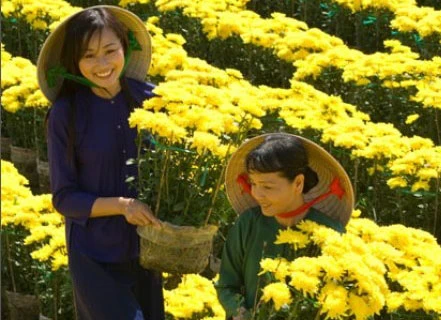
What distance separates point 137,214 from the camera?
12.3 ft

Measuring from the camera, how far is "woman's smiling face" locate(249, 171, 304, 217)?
3.48 meters

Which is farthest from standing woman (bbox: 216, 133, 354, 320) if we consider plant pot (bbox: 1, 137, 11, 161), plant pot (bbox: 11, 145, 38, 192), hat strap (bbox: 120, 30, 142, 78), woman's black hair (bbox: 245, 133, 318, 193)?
plant pot (bbox: 1, 137, 11, 161)

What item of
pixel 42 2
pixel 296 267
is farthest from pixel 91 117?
pixel 42 2

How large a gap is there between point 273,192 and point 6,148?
399 centimetres

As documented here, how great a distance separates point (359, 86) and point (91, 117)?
10.5 feet

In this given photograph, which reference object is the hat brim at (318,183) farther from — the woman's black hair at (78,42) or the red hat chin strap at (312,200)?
the woman's black hair at (78,42)

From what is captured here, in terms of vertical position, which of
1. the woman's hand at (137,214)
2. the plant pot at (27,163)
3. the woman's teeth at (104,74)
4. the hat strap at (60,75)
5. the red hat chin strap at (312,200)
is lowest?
the plant pot at (27,163)

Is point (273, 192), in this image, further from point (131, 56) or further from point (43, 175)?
point (43, 175)

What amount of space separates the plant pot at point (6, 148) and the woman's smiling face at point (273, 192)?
390 centimetres

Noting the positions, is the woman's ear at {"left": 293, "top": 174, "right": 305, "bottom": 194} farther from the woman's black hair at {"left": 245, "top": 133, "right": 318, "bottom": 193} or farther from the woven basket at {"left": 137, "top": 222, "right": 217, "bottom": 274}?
the woven basket at {"left": 137, "top": 222, "right": 217, "bottom": 274}

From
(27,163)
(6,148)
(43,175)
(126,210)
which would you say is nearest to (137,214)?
(126,210)

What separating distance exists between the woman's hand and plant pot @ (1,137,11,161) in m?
3.54

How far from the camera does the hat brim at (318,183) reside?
359 centimetres

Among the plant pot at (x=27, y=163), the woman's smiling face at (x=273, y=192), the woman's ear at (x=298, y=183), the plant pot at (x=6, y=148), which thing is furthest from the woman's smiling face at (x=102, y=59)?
the plant pot at (x=6, y=148)
